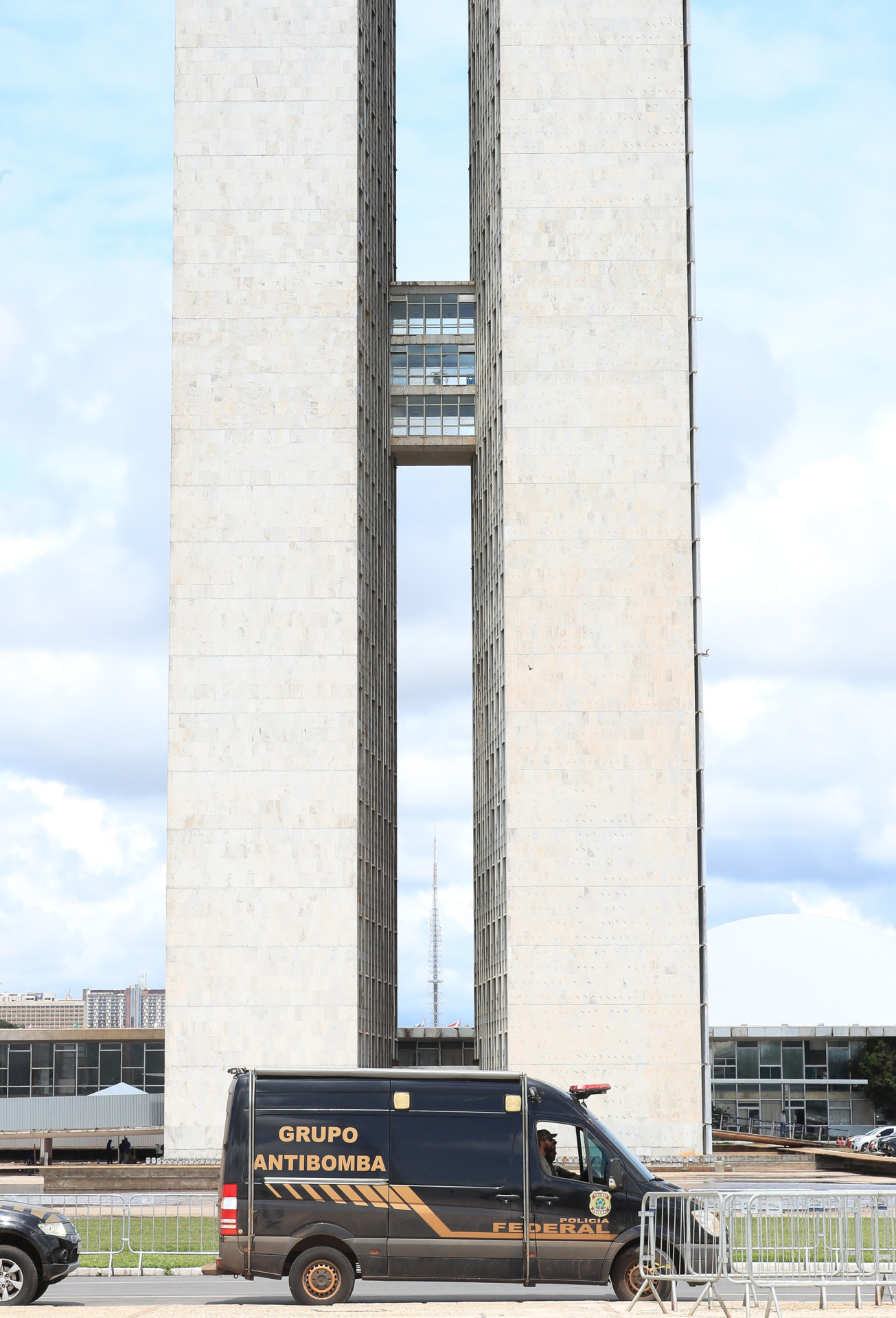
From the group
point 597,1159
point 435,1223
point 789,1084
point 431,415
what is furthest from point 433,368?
point 435,1223

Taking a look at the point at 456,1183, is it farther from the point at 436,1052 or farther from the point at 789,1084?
the point at 789,1084

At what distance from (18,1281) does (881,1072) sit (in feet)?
223

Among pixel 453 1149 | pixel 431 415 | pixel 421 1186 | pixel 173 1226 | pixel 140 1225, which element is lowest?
pixel 173 1226

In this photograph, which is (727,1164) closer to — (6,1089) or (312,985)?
(312,985)

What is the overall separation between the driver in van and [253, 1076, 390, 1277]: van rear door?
6.57ft

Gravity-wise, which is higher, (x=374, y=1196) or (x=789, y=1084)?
(x=374, y=1196)

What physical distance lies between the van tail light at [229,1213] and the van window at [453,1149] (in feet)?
6.74

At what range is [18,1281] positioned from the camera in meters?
20.9

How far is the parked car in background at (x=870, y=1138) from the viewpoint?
6405 centimetres

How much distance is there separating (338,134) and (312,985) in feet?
105

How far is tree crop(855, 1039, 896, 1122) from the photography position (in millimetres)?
80500

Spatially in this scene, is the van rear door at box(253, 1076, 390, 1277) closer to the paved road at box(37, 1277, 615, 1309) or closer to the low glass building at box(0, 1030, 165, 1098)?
the paved road at box(37, 1277, 615, 1309)

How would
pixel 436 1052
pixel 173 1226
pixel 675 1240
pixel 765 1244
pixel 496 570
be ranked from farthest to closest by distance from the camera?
1. pixel 436 1052
2. pixel 496 570
3. pixel 173 1226
4. pixel 765 1244
5. pixel 675 1240

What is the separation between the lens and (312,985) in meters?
54.3
